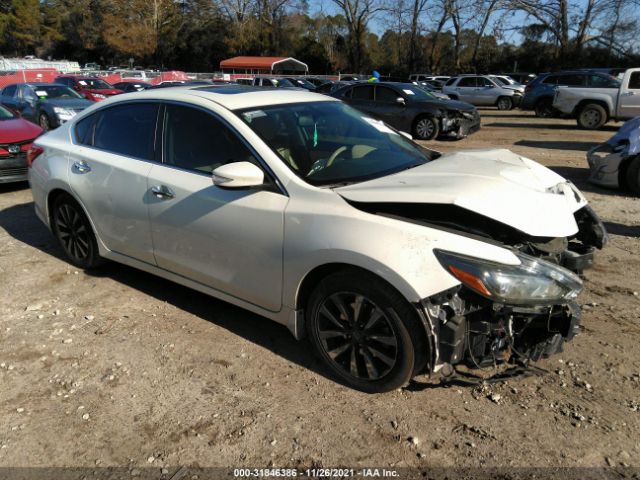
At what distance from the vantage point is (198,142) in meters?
3.65

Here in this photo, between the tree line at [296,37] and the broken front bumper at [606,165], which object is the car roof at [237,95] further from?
the tree line at [296,37]

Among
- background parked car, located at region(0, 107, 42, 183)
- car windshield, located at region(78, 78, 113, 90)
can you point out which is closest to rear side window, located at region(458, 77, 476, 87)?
car windshield, located at region(78, 78, 113, 90)

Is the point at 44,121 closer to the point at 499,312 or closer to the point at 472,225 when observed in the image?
the point at 472,225

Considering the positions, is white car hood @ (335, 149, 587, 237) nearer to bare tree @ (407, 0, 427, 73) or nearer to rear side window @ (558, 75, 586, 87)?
rear side window @ (558, 75, 586, 87)

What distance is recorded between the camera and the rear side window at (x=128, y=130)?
3.96 meters

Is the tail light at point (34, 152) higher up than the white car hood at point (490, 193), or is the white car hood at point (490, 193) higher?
the white car hood at point (490, 193)

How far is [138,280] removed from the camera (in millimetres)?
4707

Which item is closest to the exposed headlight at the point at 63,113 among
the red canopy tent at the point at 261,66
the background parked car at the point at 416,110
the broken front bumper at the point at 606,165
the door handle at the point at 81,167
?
the background parked car at the point at 416,110

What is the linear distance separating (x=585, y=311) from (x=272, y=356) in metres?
2.34

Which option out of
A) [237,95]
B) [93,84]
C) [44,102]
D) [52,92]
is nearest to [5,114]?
[44,102]

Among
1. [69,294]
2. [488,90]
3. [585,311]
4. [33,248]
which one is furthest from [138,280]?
[488,90]

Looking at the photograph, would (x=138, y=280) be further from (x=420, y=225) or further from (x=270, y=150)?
(x=420, y=225)

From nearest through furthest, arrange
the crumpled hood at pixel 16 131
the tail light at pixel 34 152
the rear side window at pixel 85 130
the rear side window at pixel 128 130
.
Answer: the rear side window at pixel 128 130 < the rear side window at pixel 85 130 < the tail light at pixel 34 152 < the crumpled hood at pixel 16 131

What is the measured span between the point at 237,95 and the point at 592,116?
15.4 m
